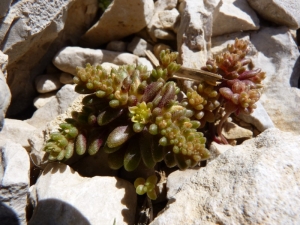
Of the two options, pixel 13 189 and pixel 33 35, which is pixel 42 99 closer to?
pixel 33 35

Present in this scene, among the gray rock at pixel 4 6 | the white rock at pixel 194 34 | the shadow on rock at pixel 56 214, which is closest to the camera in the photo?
the shadow on rock at pixel 56 214

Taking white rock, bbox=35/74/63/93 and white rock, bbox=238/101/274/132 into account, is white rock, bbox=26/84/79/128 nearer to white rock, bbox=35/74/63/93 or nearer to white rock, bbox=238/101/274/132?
white rock, bbox=35/74/63/93

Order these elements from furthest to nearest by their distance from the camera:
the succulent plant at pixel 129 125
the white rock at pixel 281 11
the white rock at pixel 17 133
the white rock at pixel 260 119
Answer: the white rock at pixel 281 11, the white rock at pixel 260 119, the white rock at pixel 17 133, the succulent plant at pixel 129 125

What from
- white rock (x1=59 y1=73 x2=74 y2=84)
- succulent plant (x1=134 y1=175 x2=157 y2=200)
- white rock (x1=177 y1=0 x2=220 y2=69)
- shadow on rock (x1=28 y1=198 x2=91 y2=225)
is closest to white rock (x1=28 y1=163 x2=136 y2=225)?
shadow on rock (x1=28 y1=198 x2=91 y2=225)

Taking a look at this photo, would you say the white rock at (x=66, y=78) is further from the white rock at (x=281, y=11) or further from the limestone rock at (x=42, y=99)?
the white rock at (x=281, y=11)

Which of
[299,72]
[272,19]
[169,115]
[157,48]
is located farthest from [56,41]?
[299,72]

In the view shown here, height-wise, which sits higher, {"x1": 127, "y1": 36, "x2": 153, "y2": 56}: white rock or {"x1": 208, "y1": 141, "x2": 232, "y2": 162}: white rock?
{"x1": 127, "y1": 36, "x2": 153, "y2": 56}: white rock

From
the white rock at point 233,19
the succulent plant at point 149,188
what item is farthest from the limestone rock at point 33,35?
the succulent plant at point 149,188
